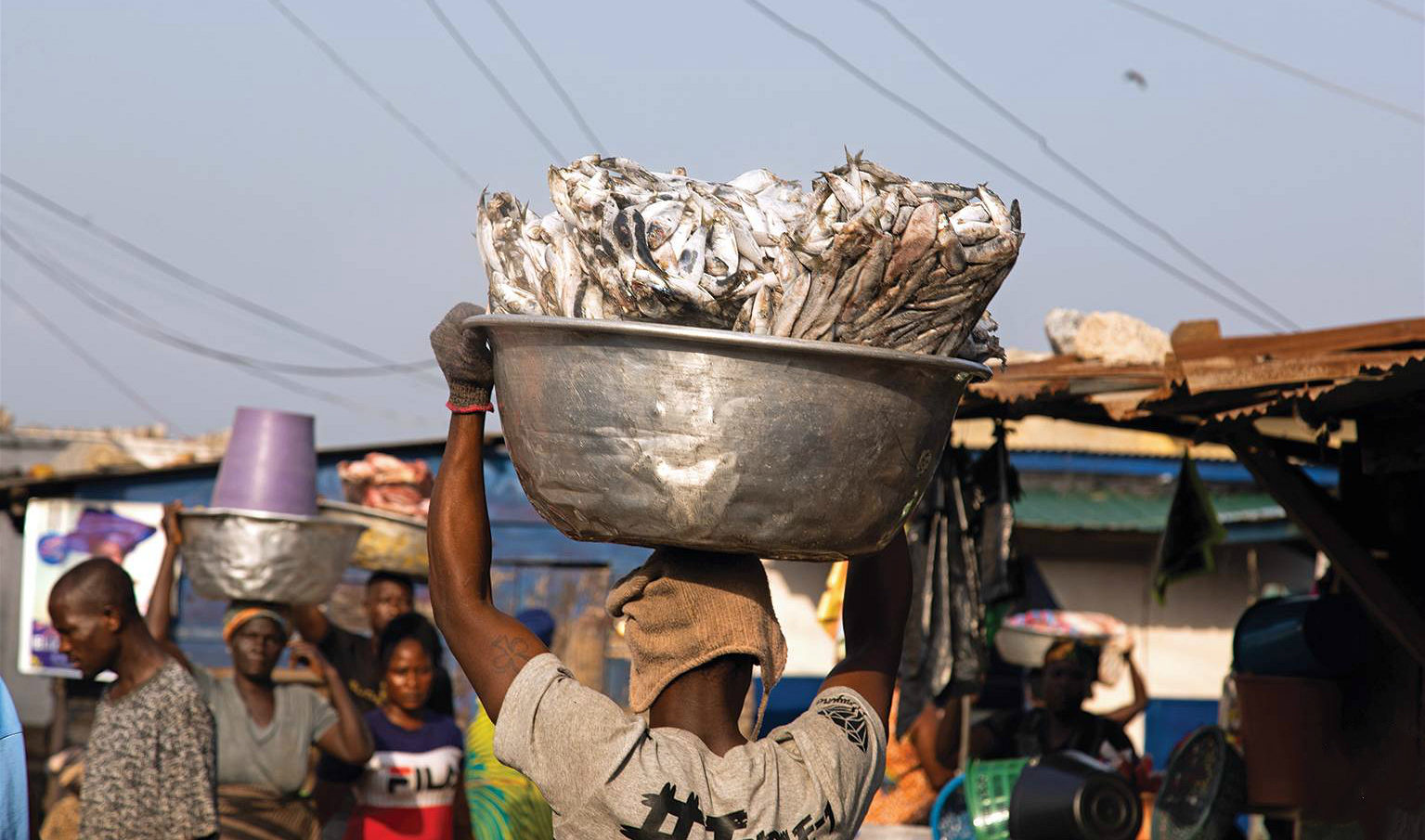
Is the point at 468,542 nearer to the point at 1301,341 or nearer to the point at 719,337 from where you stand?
the point at 719,337

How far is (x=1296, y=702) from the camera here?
4.89 meters

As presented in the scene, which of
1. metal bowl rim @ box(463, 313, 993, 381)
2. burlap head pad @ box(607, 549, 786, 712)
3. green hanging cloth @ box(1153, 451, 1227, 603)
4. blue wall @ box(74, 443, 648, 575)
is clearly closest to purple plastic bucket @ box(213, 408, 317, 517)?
green hanging cloth @ box(1153, 451, 1227, 603)

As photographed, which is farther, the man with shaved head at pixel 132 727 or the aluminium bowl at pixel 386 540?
the aluminium bowl at pixel 386 540

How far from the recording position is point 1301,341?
177 inches

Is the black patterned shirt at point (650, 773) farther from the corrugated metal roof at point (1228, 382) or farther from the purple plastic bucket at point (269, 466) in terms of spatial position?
the purple plastic bucket at point (269, 466)

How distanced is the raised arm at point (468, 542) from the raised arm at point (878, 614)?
0.59 m

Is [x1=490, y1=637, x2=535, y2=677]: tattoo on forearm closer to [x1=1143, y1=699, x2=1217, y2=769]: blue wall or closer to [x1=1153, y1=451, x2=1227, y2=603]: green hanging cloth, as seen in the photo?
[x1=1153, y1=451, x2=1227, y2=603]: green hanging cloth

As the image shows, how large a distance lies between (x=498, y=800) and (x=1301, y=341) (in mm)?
3161

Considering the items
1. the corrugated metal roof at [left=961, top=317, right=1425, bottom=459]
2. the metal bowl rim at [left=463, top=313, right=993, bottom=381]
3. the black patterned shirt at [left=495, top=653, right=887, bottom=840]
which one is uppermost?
the corrugated metal roof at [left=961, top=317, right=1425, bottom=459]

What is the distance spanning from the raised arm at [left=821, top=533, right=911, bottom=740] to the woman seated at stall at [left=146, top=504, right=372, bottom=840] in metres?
3.33

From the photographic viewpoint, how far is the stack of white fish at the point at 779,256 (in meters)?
2.01

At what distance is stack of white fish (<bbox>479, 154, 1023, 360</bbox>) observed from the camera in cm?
201

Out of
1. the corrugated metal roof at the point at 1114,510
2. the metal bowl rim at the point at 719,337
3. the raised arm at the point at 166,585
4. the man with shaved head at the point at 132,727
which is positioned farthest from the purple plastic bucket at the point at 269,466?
the corrugated metal roof at the point at 1114,510

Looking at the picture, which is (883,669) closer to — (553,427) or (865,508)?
(865,508)
